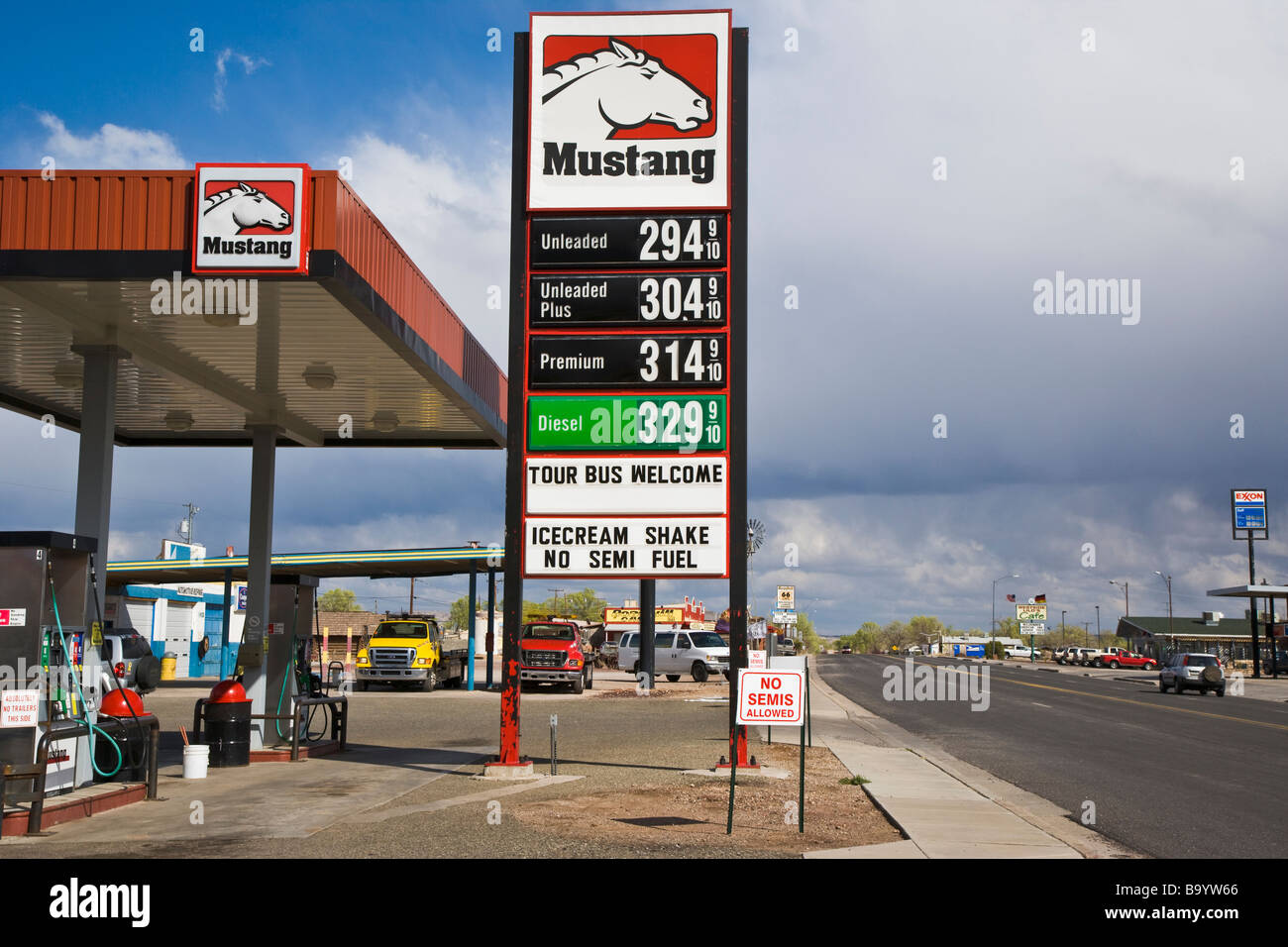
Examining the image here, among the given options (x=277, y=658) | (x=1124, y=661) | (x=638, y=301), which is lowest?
(x=1124, y=661)

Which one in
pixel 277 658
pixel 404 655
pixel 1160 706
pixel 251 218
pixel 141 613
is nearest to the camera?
pixel 251 218

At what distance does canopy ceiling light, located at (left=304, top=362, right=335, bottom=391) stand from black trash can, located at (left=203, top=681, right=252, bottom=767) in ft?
15.6

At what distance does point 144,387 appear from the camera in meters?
19.0

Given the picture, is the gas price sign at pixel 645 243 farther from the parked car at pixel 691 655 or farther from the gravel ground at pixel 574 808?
the parked car at pixel 691 655

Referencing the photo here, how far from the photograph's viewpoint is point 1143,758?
1905cm

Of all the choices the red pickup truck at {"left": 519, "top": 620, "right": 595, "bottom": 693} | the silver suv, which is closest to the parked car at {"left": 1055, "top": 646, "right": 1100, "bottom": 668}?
the silver suv

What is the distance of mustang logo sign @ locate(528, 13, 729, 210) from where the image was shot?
1571 centimetres

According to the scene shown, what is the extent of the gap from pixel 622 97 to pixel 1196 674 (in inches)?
1495

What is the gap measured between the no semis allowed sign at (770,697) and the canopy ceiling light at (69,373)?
11098mm

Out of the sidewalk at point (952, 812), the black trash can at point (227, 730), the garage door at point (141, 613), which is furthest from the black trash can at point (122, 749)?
the garage door at point (141, 613)

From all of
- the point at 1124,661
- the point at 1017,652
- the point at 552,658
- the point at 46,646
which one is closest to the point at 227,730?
the point at 46,646

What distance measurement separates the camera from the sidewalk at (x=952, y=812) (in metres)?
9.59

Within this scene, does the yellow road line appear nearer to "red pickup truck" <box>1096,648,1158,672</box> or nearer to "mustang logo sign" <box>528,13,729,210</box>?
"mustang logo sign" <box>528,13,729,210</box>
